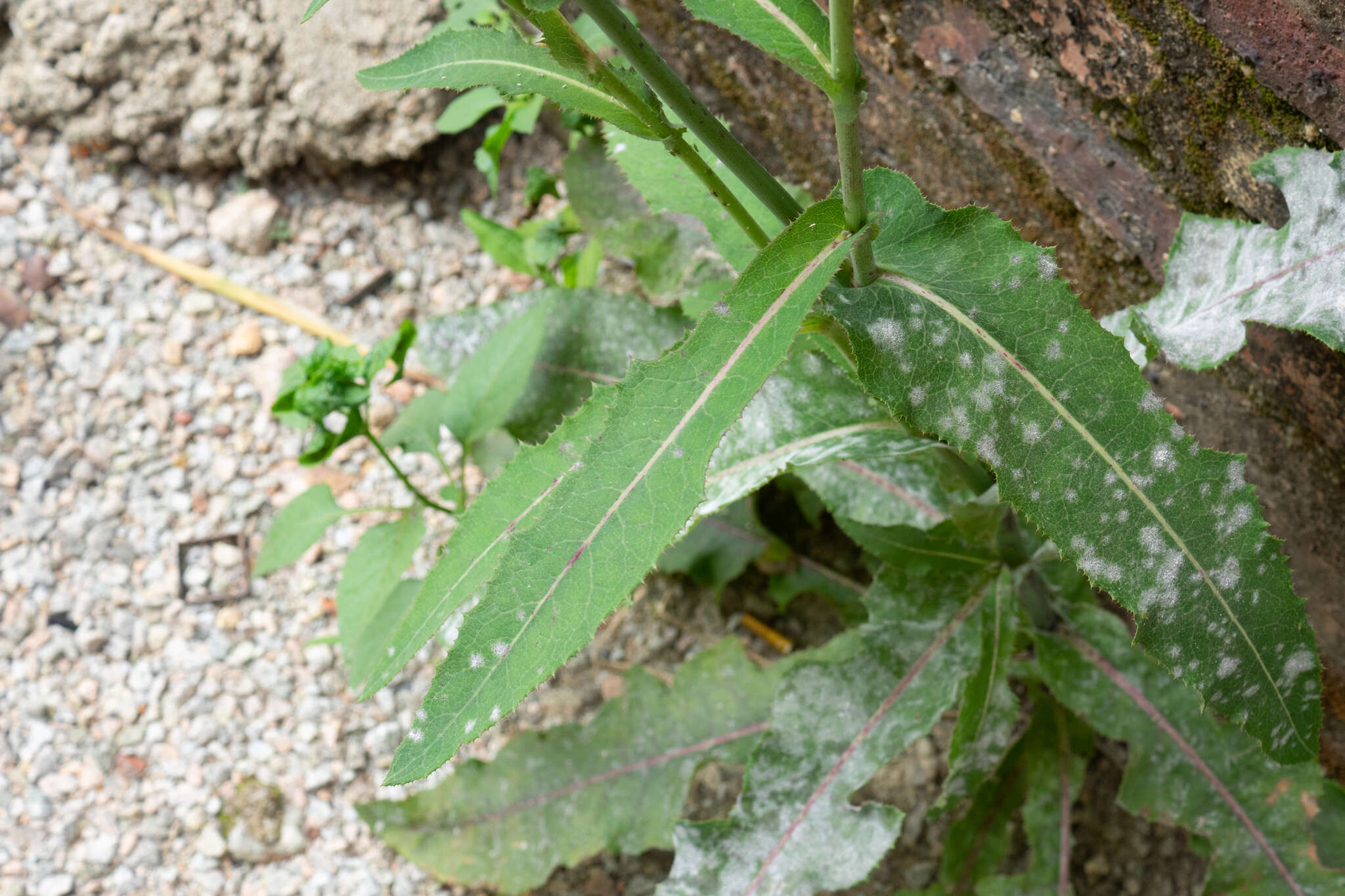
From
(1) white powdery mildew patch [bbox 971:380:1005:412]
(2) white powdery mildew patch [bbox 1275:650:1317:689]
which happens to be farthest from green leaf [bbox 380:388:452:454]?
(2) white powdery mildew patch [bbox 1275:650:1317:689]

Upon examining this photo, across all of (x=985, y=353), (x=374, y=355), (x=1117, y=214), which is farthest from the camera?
(x=374, y=355)

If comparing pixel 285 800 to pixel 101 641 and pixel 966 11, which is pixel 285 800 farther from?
pixel 966 11

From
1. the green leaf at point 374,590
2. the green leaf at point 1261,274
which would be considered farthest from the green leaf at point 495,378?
the green leaf at point 1261,274

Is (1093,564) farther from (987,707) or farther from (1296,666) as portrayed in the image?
(987,707)

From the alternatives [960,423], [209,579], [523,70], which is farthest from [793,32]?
[209,579]

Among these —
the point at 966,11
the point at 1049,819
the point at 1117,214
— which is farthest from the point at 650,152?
the point at 1049,819

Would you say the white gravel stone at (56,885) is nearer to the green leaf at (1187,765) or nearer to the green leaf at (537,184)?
the green leaf at (537,184)
